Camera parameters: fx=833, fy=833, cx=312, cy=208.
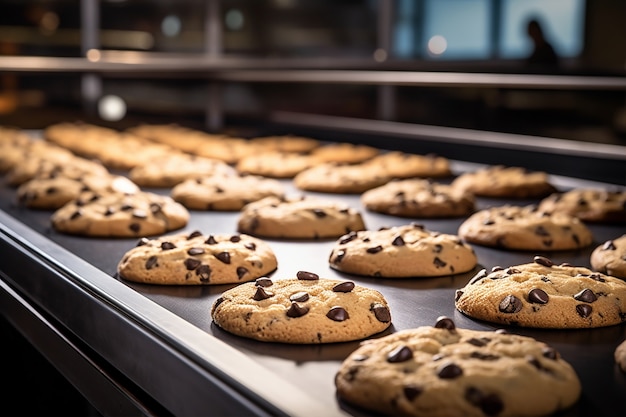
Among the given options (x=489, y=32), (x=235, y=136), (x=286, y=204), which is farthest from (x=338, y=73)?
(x=489, y=32)

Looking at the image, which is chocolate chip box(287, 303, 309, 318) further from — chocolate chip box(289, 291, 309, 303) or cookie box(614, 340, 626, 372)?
cookie box(614, 340, 626, 372)

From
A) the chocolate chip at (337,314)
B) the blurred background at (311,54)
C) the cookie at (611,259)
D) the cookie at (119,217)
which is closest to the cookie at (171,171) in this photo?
the cookie at (119,217)

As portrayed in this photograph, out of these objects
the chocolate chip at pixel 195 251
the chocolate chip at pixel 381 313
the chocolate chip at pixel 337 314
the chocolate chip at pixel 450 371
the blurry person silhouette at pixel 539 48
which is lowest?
the chocolate chip at pixel 381 313

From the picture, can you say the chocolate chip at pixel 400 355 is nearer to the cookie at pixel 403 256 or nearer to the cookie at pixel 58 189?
the cookie at pixel 403 256

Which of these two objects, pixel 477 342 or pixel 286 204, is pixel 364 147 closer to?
pixel 286 204

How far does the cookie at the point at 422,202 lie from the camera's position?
9.21 ft

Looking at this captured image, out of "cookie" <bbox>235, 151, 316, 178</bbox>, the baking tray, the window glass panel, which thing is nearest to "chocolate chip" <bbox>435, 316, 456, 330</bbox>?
the baking tray

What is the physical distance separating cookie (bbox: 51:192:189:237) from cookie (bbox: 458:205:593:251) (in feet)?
3.01

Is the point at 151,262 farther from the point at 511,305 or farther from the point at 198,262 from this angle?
the point at 511,305

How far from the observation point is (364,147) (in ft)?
14.2

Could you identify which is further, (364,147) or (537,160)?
(364,147)

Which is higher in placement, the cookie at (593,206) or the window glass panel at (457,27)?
the window glass panel at (457,27)

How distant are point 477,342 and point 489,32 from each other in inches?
324

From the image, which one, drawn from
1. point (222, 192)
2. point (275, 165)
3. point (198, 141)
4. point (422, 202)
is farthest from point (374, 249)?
point (198, 141)
